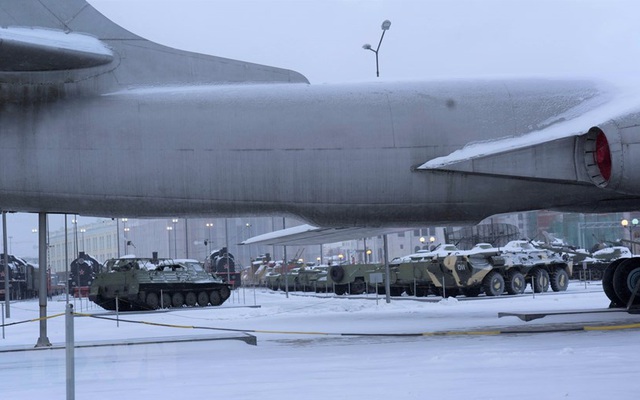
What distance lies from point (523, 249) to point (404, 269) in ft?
12.8

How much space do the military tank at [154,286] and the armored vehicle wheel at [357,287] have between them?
636 cm

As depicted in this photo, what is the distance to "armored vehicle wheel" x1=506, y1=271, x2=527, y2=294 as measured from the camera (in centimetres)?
2483

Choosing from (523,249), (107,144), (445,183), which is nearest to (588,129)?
(445,183)

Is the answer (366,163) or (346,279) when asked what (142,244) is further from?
(366,163)

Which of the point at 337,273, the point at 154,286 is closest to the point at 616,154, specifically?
the point at 154,286

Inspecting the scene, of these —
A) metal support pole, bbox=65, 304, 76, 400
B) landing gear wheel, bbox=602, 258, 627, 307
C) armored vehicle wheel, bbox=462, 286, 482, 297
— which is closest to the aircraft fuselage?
landing gear wheel, bbox=602, 258, 627, 307

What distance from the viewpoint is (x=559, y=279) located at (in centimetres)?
2667

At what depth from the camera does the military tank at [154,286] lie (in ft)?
79.6

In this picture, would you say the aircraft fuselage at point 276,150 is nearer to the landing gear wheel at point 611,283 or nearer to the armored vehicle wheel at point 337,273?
the landing gear wheel at point 611,283

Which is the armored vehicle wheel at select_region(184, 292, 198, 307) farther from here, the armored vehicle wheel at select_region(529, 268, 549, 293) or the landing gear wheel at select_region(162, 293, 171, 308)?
the armored vehicle wheel at select_region(529, 268, 549, 293)

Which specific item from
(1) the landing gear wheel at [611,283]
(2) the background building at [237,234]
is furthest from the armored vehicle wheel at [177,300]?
(2) the background building at [237,234]

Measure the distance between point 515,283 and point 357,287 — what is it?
8.26m

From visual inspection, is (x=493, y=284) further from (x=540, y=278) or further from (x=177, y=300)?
(x=177, y=300)

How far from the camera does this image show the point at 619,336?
9.41 meters
